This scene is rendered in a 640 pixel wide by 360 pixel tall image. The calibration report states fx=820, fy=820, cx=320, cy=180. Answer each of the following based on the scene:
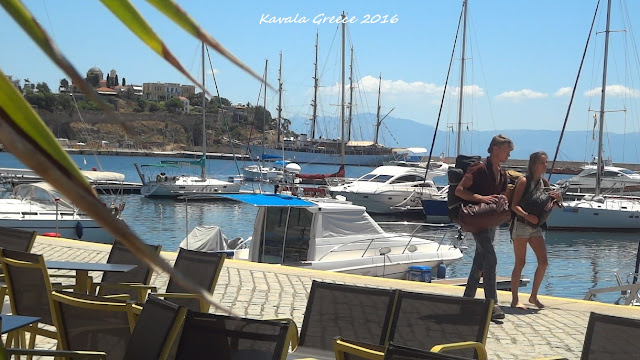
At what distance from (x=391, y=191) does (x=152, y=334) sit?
38402mm

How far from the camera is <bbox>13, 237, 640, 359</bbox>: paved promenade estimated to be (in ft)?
23.4

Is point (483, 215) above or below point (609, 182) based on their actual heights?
above

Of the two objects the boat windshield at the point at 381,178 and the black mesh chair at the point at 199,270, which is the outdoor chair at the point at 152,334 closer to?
the black mesh chair at the point at 199,270

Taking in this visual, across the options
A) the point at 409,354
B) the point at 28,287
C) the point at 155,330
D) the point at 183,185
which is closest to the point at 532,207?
the point at 28,287

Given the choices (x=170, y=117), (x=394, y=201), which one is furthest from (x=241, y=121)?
(x=394, y=201)

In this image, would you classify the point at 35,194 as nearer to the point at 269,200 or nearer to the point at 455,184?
the point at 269,200

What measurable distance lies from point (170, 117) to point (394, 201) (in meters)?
74.5

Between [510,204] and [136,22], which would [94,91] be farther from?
[510,204]

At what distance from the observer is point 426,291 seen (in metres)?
9.57

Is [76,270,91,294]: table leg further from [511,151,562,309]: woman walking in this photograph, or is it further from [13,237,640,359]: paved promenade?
[511,151,562,309]: woman walking

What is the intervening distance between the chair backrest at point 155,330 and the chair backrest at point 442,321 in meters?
1.37

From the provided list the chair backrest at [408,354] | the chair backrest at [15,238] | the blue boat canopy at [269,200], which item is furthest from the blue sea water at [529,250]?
the chair backrest at [408,354]

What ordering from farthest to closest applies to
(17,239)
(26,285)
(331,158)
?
(331,158), (17,239), (26,285)

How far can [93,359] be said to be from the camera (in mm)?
3680
